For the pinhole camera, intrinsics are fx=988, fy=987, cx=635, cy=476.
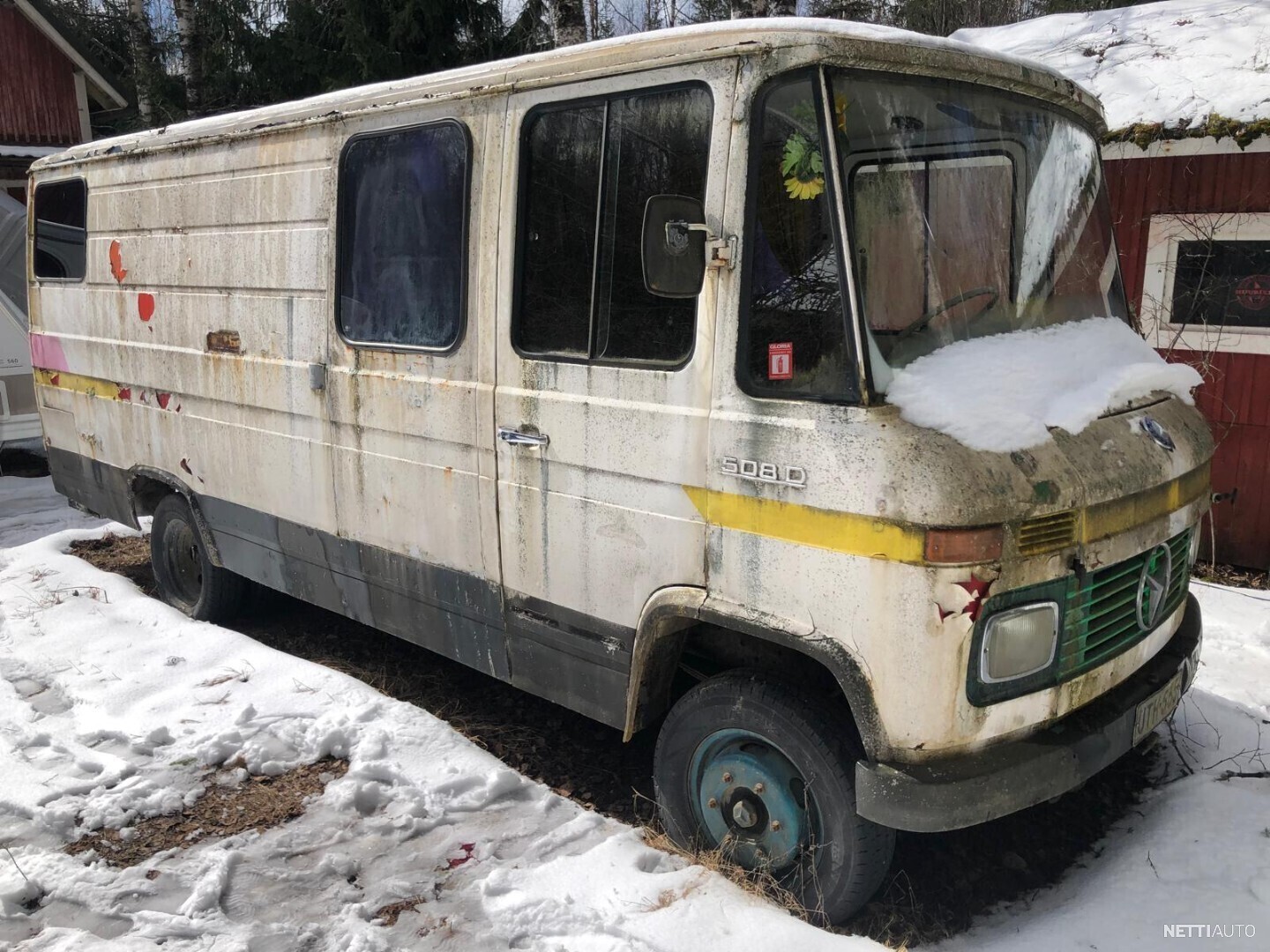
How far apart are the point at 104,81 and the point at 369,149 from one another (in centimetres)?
1568

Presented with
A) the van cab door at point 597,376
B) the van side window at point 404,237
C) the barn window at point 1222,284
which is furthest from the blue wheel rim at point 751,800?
the barn window at point 1222,284

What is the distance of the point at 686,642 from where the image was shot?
11.5ft

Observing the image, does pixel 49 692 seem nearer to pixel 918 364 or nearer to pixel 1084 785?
pixel 918 364

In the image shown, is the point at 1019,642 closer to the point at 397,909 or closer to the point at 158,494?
the point at 397,909

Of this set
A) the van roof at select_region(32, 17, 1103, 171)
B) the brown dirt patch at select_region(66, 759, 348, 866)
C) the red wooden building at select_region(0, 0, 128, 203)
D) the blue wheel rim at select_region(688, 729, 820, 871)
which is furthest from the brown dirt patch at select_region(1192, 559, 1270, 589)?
the red wooden building at select_region(0, 0, 128, 203)

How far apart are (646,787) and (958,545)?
206 centimetres

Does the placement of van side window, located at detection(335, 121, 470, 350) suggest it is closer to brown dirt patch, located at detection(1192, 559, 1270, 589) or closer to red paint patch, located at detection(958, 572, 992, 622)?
red paint patch, located at detection(958, 572, 992, 622)

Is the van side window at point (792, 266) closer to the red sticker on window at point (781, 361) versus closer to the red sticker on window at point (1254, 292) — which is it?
the red sticker on window at point (781, 361)

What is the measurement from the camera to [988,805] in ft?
9.02

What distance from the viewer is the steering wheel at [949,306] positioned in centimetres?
285

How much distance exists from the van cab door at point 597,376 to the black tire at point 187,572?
2686 mm

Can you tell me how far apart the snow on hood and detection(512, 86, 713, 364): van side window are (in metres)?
0.78

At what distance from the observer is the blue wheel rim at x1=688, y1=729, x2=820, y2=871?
10.2ft

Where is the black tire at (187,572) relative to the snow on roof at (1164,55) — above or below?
below
